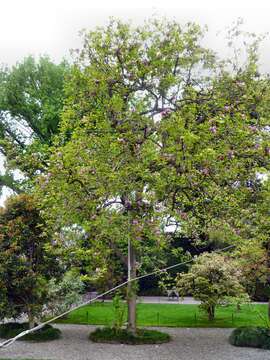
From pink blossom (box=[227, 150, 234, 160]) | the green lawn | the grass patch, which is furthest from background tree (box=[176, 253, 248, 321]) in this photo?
pink blossom (box=[227, 150, 234, 160])

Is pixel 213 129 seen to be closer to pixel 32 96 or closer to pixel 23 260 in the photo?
pixel 23 260

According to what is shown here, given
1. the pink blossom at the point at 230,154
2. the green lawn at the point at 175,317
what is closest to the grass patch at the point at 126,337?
the green lawn at the point at 175,317

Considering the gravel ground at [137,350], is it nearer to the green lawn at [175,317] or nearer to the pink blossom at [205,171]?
the green lawn at [175,317]

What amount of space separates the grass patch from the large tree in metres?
2.70

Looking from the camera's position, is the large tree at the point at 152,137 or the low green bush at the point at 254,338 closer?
the large tree at the point at 152,137

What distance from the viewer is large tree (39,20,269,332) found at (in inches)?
423

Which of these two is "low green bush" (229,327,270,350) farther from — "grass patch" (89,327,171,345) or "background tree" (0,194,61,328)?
"background tree" (0,194,61,328)

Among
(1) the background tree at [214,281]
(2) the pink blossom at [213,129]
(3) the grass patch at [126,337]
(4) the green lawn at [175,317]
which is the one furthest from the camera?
(4) the green lawn at [175,317]

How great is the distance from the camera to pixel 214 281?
16016 mm

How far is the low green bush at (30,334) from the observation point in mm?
13484

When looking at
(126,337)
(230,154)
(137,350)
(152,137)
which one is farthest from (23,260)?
(230,154)

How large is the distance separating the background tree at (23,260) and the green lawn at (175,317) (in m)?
3.58

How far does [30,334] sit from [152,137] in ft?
22.0

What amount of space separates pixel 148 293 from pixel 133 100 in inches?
682
